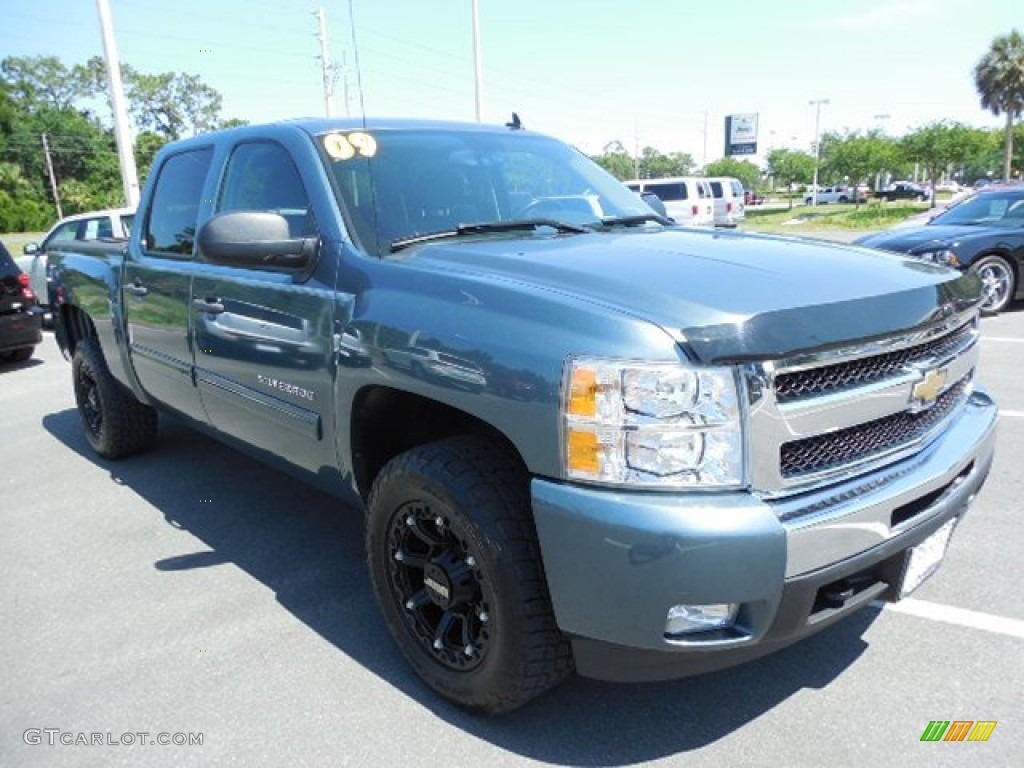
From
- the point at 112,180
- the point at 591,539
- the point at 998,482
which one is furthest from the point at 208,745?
the point at 112,180

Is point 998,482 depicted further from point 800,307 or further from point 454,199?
point 454,199

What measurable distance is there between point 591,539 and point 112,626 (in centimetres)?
221

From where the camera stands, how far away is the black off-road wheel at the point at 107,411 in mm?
4871

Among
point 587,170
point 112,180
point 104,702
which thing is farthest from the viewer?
point 112,180

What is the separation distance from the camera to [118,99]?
55.4ft

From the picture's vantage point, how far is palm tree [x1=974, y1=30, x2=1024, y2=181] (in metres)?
A: 46.9

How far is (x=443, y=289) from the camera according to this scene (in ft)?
7.58

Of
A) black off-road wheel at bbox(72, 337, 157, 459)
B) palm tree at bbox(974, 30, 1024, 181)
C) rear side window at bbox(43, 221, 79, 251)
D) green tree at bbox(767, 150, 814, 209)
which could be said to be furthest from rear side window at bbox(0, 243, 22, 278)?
green tree at bbox(767, 150, 814, 209)

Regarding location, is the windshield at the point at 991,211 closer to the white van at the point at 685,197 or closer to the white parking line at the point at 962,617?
the white parking line at the point at 962,617

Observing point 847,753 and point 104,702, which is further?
point 104,702

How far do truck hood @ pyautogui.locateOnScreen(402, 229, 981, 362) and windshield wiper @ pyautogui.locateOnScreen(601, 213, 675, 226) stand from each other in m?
0.44

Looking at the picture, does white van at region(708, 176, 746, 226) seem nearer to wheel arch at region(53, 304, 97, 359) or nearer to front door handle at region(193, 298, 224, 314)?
wheel arch at region(53, 304, 97, 359)

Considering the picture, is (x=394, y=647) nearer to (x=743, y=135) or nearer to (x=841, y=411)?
(x=841, y=411)

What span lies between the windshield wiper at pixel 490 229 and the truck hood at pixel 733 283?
0.10 metres
